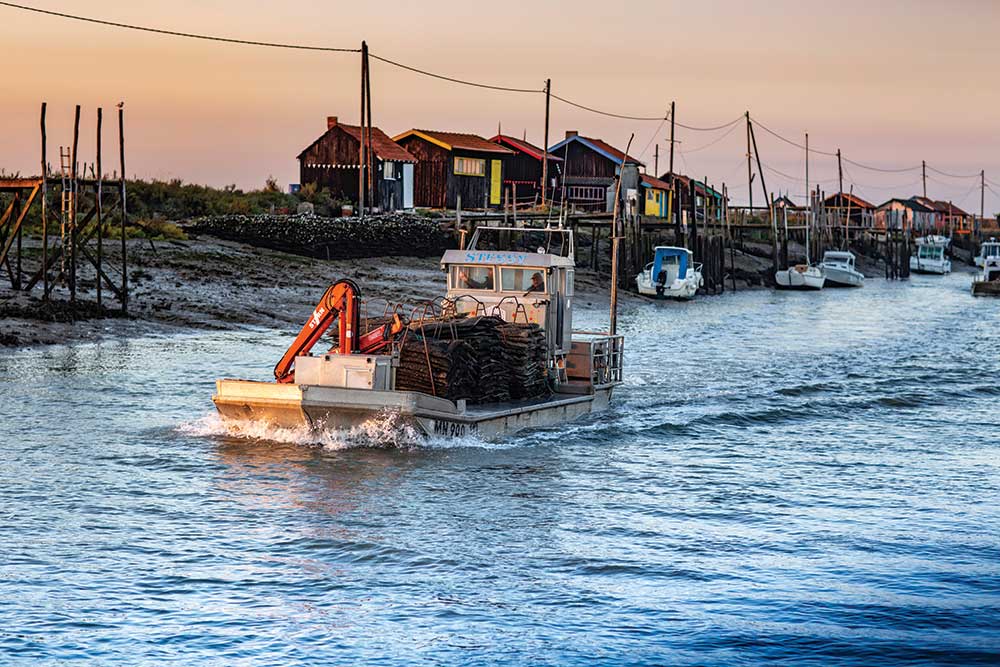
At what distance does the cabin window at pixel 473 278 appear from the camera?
23.4 m

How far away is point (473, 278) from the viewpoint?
77.1 feet

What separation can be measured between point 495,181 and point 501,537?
70005mm

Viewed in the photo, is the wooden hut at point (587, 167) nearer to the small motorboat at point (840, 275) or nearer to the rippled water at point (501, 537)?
the small motorboat at point (840, 275)

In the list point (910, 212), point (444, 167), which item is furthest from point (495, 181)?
point (910, 212)

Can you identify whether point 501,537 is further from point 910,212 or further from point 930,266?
point 910,212

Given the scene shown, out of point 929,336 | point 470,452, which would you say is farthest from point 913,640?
point 929,336

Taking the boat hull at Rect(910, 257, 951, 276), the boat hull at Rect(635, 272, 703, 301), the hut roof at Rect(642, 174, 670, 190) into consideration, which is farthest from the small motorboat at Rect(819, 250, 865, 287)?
the boat hull at Rect(910, 257, 951, 276)

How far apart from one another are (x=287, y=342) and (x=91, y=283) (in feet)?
21.0

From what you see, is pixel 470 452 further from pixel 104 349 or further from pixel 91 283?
pixel 91 283

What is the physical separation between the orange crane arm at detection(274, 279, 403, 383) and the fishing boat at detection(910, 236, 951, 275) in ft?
298

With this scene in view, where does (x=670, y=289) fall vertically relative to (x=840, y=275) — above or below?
below

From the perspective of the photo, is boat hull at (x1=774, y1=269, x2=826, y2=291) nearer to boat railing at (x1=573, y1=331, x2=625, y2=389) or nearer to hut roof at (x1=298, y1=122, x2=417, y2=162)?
hut roof at (x1=298, y1=122, x2=417, y2=162)

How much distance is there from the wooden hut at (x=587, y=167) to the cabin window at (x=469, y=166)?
7.11m

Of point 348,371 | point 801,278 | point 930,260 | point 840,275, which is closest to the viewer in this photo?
point 348,371
